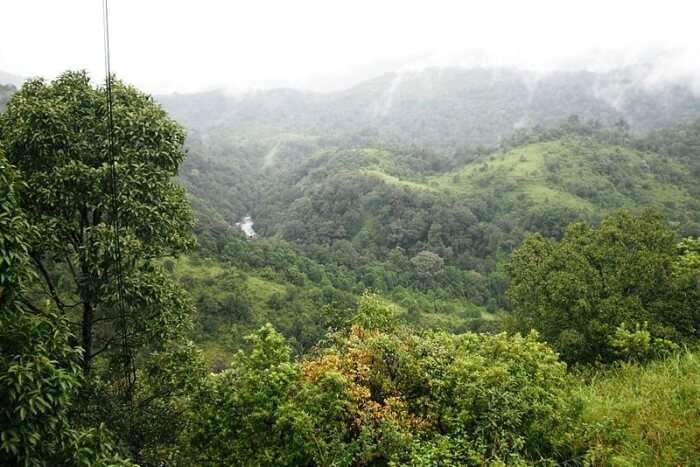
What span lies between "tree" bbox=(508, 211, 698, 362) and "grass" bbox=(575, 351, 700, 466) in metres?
9.21

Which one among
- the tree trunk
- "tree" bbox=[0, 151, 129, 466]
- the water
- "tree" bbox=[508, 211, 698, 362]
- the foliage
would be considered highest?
"tree" bbox=[0, 151, 129, 466]

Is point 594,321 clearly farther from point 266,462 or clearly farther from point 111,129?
point 111,129

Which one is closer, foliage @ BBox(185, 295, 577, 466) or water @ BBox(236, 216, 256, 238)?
foliage @ BBox(185, 295, 577, 466)

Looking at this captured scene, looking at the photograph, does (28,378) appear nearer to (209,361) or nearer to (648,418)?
(209,361)

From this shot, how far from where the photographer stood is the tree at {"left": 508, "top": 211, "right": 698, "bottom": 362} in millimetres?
18578

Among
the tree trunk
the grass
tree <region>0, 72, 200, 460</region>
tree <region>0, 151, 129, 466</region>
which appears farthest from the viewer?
the tree trunk

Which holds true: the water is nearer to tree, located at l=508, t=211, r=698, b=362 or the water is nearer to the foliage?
tree, located at l=508, t=211, r=698, b=362

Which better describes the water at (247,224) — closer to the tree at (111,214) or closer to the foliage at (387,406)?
the tree at (111,214)

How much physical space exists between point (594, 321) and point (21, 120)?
1893 centimetres

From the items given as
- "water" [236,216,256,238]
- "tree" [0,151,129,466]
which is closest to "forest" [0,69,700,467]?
"tree" [0,151,129,466]

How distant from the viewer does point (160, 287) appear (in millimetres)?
9406

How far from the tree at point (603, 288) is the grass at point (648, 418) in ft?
30.2

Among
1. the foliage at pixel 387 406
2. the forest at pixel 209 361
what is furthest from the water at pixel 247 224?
the foliage at pixel 387 406

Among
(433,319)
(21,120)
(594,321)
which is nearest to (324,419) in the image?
(21,120)
